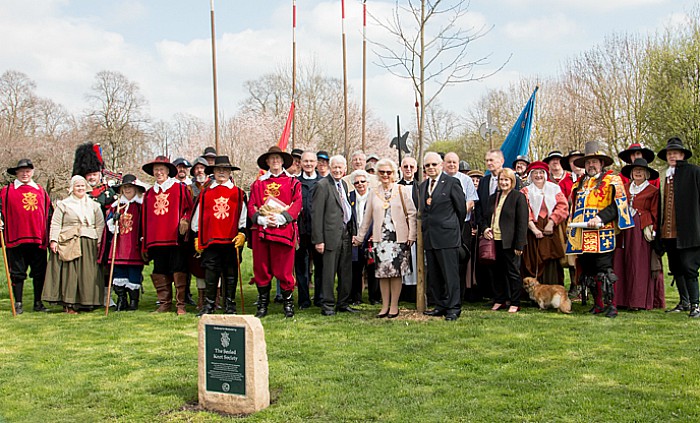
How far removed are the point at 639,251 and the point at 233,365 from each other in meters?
5.78

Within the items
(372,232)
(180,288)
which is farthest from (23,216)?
(372,232)

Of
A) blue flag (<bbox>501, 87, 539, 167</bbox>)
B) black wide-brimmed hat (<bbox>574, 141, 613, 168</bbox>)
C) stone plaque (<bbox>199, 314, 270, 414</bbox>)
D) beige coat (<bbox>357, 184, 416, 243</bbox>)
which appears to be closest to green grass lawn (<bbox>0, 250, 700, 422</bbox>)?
stone plaque (<bbox>199, 314, 270, 414</bbox>)

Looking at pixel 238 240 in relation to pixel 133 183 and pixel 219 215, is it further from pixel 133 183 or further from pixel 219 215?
pixel 133 183

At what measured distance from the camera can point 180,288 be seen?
8852mm

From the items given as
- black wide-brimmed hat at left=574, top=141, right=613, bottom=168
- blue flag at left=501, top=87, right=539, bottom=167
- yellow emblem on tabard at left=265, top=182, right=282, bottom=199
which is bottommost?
yellow emblem on tabard at left=265, top=182, right=282, bottom=199

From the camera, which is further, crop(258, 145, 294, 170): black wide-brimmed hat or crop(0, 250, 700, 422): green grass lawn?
crop(258, 145, 294, 170): black wide-brimmed hat

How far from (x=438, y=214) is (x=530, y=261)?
202 centimetres

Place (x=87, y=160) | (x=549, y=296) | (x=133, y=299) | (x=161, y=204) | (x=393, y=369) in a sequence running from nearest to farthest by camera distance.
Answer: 1. (x=393, y=369)
2. (x=549, y=296)
3. (x=161, y=204)
4. (x=133, y=299)
5. (x=87, y=160)

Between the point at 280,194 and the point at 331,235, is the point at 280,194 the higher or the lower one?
the higher one

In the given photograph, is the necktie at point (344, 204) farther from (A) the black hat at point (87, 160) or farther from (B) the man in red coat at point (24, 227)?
(B) the man in red coat at point (24, 227)

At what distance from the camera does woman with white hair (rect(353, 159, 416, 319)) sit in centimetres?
774

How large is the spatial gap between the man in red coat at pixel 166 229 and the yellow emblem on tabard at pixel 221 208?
2.18 ft

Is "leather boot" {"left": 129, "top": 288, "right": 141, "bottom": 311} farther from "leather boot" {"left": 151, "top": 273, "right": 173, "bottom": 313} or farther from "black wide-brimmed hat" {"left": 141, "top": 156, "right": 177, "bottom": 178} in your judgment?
"black wide-brimmed hat" {"left": 141, "top": 156, "right": 177, "bottom": 178}

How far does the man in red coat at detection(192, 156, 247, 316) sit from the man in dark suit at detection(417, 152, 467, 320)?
246 cm
